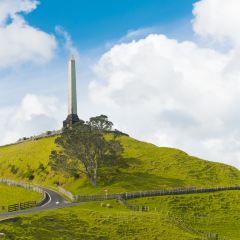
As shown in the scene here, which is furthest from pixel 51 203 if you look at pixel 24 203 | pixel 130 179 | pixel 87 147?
pixel 130 179

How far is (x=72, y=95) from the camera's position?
→ 13400 centimetres

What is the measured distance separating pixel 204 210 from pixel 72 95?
53400 mm

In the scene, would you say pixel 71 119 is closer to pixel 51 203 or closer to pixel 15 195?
pixel 15 195

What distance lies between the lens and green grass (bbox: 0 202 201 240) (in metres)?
61.4

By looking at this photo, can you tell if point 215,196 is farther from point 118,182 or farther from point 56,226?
point 56,226

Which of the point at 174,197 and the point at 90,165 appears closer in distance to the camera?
the point at 174,197

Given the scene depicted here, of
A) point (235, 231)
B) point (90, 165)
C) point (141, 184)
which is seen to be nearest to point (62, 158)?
point (90, 165)

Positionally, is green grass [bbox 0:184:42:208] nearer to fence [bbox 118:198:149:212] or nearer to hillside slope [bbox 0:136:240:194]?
hillside slope [bbox 0:136:240:194]

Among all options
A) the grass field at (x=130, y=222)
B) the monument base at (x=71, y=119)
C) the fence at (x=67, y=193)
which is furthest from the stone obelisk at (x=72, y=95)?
the grass field at (x=130, y=222)

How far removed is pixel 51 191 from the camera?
104 m

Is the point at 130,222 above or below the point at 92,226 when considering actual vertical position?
above

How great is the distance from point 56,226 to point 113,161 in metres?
43.1

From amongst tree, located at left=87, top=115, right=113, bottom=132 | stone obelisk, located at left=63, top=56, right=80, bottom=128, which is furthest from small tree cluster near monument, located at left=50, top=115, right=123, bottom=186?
stone obelisk, located at left=63, top=56, right=80, bottom=128

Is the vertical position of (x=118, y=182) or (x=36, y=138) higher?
(x=36, y=138)
